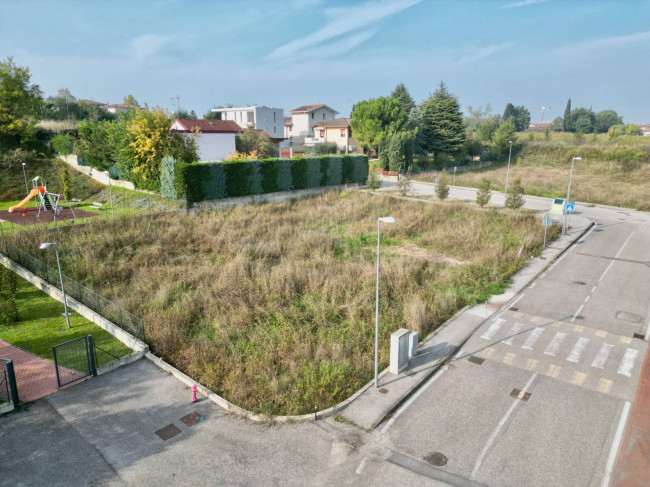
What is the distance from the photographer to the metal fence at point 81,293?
52.4 feet

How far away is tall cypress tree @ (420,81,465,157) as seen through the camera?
2498 inches

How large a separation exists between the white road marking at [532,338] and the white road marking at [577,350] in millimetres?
1248

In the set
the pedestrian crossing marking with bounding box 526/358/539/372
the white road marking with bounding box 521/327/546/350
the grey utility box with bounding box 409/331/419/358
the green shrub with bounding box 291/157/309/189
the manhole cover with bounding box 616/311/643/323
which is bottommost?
the pedestrian crossing marking with bounding box 526/358/539/372

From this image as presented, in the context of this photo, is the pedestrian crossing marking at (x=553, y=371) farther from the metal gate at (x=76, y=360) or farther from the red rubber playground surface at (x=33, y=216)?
the red rubber playground surface at (x=33, y=216)

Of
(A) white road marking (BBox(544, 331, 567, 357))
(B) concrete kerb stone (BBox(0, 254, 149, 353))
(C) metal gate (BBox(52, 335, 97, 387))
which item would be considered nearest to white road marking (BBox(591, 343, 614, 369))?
(A) white road marking (BBox(544, 331, 567, 357))

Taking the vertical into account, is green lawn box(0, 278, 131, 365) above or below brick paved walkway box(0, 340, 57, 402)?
above

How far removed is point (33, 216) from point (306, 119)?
73326 millimetres

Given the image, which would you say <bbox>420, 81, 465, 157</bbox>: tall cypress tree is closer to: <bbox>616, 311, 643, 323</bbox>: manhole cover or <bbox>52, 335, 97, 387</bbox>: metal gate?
<bbox>616, 311, 643, 323</bbox>: manhole cover

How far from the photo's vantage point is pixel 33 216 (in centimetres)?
3212

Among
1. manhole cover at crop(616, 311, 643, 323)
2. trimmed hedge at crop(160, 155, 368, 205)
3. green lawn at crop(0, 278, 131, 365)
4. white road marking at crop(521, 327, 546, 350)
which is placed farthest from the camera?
trimmed hedge at crop(160, 155, 368, 205)

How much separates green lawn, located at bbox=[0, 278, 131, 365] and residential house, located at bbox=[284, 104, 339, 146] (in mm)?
79959

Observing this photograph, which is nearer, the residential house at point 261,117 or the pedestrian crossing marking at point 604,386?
the pedestrian crossing marking at point 604,386

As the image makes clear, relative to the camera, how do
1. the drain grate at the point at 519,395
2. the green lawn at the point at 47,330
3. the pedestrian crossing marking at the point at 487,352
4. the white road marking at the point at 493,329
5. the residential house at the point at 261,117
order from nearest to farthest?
the drain grate at the point at 519,395, the pedestrian crossing marking at the point at 487,352, the green lawn at the point at 47,330, the white road marking at the point at 493,329, the residential house at the point at 261,117

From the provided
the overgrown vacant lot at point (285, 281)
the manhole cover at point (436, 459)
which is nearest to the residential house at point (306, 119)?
the overgrown vacant lot at point (285, 281)
